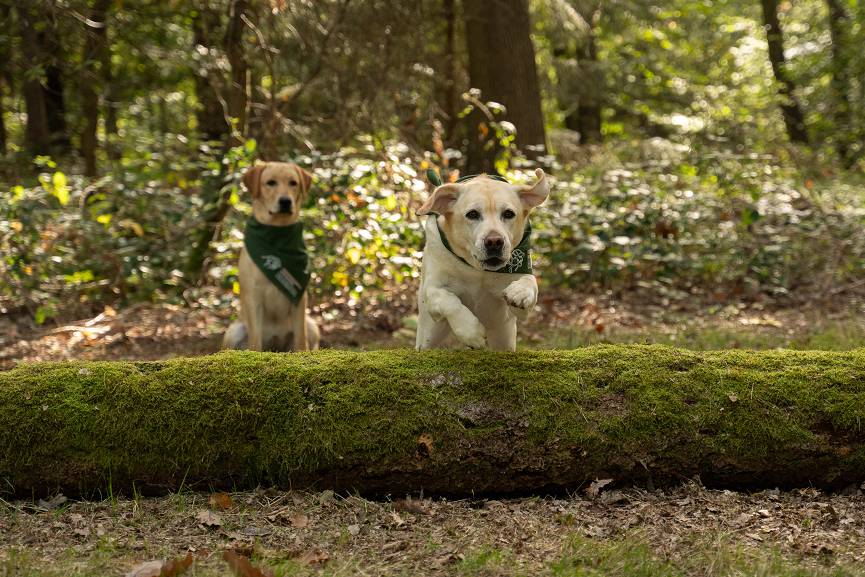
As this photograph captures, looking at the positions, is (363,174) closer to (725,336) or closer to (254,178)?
(254,178)

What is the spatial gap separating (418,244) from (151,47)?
683cm

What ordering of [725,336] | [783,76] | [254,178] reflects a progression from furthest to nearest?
[783,76]
[725,336]
[254,178]

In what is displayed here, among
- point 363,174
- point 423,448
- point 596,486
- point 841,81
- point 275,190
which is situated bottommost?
point 596,486

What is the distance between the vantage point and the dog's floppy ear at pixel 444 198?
15.2ft

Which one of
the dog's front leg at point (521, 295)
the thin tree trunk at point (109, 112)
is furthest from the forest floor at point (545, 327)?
the thin tree trunk at point (109, 112)

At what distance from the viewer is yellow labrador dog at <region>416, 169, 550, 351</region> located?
14.8 ft

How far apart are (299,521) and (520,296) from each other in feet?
5.20

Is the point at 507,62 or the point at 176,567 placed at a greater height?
the point at 507,62

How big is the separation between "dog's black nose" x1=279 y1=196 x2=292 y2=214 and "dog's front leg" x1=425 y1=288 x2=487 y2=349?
2589 millimetres

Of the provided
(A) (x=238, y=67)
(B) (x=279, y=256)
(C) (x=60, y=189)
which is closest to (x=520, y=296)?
(B) (x=279, y=256)

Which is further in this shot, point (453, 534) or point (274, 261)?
point (274, 261)

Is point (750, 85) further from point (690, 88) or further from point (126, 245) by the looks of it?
point (126, 245)

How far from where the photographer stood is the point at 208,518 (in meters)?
3.77

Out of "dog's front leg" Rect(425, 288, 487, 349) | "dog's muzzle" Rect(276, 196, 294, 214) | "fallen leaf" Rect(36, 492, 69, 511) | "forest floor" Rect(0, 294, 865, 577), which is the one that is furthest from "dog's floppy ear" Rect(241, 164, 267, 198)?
"forest floor" Rect(0, 294, 865, 577)
